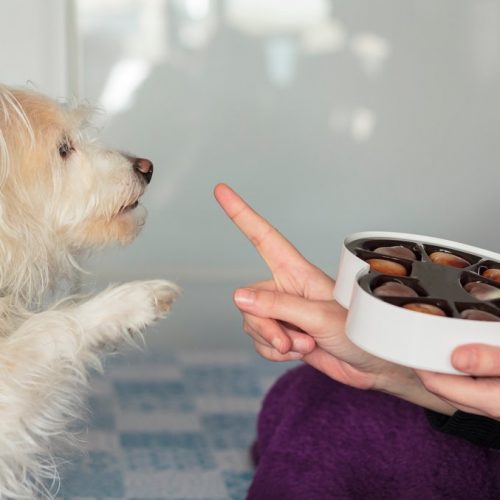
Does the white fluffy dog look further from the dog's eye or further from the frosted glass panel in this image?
the frosted glass panel

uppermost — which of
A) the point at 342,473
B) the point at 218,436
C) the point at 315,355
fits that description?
the point at 315,355

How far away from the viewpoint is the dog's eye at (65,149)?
1403 millimetres

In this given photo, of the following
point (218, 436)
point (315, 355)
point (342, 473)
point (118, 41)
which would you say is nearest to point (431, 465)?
point (342, 473)

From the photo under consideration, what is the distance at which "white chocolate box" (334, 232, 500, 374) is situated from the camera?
2.92 ft

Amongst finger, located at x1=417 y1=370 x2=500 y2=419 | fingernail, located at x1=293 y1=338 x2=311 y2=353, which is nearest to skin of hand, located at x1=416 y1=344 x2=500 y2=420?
finger, located at x1=417 y1=370 x2=500 y2=419

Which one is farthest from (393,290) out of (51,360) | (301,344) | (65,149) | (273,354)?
(65,149)

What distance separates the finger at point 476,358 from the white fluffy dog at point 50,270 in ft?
1.77

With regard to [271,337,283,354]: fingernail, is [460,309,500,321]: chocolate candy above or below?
above

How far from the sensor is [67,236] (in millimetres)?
1431

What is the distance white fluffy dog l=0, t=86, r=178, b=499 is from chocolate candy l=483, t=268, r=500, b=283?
0.46 m

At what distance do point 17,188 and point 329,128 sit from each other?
145 centimetres

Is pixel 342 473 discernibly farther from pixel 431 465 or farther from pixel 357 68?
pixel 357 68

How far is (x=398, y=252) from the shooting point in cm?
111

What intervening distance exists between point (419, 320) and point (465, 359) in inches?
2.3
